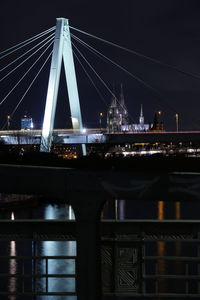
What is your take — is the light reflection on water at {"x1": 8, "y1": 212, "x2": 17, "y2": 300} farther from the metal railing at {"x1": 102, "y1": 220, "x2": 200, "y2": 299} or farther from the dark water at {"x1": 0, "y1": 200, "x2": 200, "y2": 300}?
the metal railing at {"x1": 102, "y1": 220, "x2": 200, "y2": 299}

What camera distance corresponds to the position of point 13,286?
15.9 m

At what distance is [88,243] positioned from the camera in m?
4.98

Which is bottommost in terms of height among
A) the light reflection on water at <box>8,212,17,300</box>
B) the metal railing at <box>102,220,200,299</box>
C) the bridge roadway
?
the light reflection on water at <box>8,212,17,300</box>

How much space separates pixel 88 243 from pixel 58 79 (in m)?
31.7

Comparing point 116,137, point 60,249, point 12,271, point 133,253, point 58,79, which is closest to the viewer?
point 133,253

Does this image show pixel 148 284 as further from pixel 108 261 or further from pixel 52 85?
pixel 52 85

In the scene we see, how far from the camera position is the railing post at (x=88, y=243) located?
493 centimetres

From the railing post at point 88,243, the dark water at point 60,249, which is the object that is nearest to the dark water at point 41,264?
the dark water at point 60,249

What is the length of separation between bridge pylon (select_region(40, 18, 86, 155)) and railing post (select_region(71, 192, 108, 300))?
29.7 m

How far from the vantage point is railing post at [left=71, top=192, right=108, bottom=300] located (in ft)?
16.2

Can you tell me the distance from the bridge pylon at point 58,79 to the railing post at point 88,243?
97.6ft

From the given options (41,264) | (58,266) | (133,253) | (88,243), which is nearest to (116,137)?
(41,264)

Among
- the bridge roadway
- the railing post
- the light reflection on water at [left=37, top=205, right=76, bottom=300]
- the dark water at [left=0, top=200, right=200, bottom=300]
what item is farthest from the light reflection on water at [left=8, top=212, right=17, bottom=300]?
the bridge roadway

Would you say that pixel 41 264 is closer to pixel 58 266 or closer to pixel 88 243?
pixel 58 266
